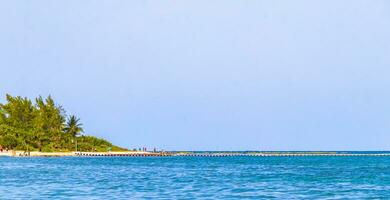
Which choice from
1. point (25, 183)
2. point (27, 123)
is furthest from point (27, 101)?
point (25, 183)

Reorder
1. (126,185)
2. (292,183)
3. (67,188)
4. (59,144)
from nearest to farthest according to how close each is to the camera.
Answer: (67,188)
(126,185)
(292,183)
(59,144)

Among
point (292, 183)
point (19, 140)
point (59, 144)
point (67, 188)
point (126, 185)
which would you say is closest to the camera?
point (67, 188)

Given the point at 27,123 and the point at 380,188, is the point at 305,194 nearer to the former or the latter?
the point at 380,188

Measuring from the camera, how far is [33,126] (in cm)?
18275

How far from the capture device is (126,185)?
6825 centimetres

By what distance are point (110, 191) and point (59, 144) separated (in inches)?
5533

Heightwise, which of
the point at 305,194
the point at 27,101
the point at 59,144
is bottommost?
the point at 305,194

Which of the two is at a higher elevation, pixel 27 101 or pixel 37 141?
pixel 27 101

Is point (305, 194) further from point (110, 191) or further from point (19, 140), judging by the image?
point (19, 140)

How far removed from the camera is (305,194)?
58906 mm

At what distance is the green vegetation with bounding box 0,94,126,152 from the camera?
18046 cm

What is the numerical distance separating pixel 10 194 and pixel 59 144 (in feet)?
473

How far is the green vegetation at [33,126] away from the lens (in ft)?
592

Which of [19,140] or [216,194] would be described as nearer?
[216,194]
